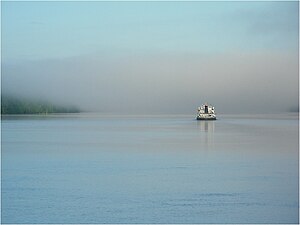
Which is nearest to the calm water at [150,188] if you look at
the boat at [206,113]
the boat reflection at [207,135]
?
the boat reflection at [207,135]

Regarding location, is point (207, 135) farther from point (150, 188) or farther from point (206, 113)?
point (206, 113)

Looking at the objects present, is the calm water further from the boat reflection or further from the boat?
the boat

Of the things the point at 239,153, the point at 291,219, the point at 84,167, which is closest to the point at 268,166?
the point at 239,153

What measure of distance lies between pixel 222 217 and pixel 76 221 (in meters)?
3.21

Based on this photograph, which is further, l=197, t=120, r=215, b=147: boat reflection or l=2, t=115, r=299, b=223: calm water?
l=197, t=120, r=215, b=147: boat reflection

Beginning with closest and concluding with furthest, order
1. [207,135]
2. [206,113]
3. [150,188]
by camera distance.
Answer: [150,188], [207,135], [206,113]

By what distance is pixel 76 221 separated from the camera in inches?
417

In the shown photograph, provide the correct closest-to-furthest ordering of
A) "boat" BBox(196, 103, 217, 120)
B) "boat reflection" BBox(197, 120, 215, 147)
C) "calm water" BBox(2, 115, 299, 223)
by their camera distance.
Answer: "calm water" BBox(2, 115, 299, 223) < "boat reflection" BBox(197, 120, 215, 147) < "boat" BBox(196, 103, 217, 120)

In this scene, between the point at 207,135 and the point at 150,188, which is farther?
the point at 207,135

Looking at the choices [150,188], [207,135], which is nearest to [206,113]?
[207,135]

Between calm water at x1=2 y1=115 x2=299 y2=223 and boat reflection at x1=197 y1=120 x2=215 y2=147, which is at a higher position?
calm water at x1=2 y1=115 x2=299 y2=223

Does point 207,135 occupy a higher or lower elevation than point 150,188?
lower

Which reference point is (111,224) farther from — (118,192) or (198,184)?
(198,184)

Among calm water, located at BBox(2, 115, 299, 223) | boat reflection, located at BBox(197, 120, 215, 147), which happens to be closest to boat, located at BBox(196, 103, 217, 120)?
boat reflection, located at BBox(197, 120, 215, 147)
